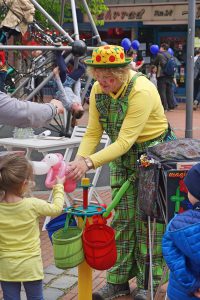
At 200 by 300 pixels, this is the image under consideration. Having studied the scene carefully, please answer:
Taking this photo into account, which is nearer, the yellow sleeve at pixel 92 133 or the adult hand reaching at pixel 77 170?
the adult hand reaching at pixel 77 170

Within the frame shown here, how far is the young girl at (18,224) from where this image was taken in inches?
141

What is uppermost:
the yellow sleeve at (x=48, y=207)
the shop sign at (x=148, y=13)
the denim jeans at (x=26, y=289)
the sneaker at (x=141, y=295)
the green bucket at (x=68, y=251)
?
the shop sign at (x=148, y=13)

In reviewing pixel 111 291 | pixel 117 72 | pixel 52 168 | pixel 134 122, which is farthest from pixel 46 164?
pixel 111 291

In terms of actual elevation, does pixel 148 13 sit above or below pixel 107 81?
above

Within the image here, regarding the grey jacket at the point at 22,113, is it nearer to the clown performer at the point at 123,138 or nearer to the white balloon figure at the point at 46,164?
the white balloon figure at the point at 46,164

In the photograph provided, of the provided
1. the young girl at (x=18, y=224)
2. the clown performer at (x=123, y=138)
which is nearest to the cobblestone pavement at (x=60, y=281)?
the clown performer at (x=123, y=138)

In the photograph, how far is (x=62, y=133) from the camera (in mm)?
8531

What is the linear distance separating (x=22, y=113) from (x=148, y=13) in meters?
21.9

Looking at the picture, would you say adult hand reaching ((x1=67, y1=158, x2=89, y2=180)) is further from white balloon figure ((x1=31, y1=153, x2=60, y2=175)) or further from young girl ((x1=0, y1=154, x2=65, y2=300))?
young girl ((x1=0, y1=154, x2=65, y2=300))

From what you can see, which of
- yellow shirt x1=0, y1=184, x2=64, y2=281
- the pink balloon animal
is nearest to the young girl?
yellow shirt x1=0, y1=184, x2=64, y2=281

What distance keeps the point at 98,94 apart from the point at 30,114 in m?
0.96

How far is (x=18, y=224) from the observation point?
361cm

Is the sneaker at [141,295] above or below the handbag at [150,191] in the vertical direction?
below

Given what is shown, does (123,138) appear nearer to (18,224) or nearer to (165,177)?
(165,177)
